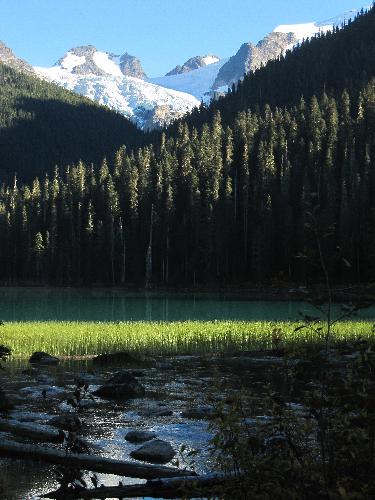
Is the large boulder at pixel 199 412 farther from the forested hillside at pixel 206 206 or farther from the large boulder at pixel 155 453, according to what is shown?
the forested hillside at pixel 206 206

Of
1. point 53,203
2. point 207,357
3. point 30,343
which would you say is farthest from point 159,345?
point 53,203

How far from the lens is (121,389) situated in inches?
729

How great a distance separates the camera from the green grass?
28844 millimetres

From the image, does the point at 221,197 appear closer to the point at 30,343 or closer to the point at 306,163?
the point at 306,163

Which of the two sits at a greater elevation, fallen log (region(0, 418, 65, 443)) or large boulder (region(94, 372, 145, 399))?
fallen log (region(0, 418, 65, 443))

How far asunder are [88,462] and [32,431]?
2.34 meters

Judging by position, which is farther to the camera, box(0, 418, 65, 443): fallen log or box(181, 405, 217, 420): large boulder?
box(181, 405, 217, 420): large boulder

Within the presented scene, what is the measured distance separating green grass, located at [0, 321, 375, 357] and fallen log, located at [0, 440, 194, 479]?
17008mm

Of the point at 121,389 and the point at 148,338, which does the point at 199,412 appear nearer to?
the point at 121,389

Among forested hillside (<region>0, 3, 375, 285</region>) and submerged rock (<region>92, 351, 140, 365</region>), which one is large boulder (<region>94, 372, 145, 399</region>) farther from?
forested hillside (<region>0, 3, 375, 285</region>)

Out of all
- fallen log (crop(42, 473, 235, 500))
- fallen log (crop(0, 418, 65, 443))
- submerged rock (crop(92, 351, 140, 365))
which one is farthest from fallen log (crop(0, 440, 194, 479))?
submerged rock (crop(92, 351, 140, 365))

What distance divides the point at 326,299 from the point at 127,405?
478 inches

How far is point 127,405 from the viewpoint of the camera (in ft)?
56.6

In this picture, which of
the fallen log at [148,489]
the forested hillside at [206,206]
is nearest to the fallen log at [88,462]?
the fallen log at [148,489]
